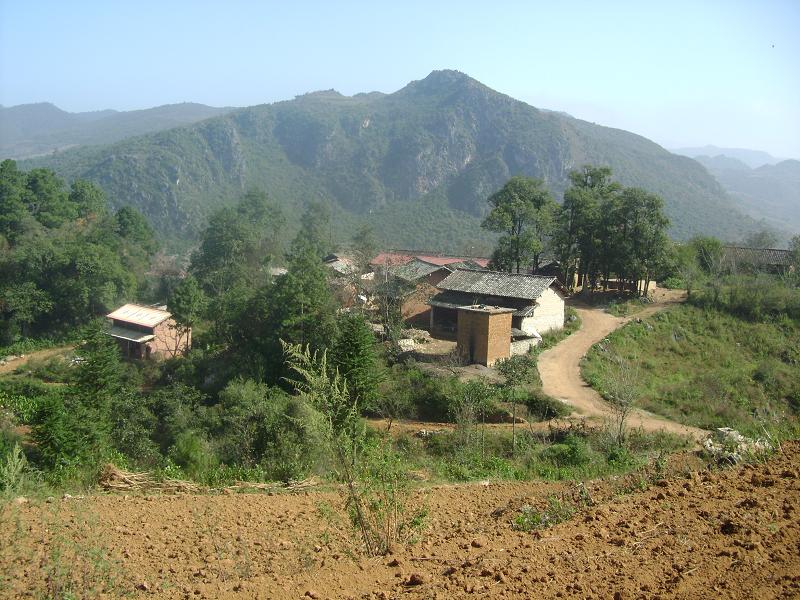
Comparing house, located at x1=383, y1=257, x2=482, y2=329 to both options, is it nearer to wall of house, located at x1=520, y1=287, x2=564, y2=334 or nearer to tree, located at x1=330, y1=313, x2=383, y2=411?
wall of house, located at x1=520, y1=287, x2=564, y2=334

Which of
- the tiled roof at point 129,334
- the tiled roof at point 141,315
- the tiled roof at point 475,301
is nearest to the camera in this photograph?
the tiled roof at point 475,301

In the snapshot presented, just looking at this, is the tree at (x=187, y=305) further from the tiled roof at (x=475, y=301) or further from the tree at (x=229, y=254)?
the tiled roof at (x=475, y=301)

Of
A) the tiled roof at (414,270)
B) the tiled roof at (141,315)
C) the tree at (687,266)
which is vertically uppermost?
the tree at (687,266)

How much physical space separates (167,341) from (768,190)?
134 meters

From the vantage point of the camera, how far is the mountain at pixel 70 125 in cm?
11025

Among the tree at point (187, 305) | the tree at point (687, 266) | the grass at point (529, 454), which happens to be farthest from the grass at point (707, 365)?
the tree at point (187, 305)

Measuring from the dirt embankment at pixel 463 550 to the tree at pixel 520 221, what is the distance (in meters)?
23.4

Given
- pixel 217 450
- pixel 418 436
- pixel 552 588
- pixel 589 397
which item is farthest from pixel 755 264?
pixel 552 588

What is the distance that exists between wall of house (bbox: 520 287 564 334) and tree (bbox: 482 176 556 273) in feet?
15.4

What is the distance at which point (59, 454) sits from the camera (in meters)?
14.3

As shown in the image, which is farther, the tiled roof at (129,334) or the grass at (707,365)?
the tiled roof at (129,334)

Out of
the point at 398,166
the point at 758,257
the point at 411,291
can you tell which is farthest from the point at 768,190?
the point at 411,291

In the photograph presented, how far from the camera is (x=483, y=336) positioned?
2178cm

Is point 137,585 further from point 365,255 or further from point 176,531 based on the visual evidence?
point 365,255
